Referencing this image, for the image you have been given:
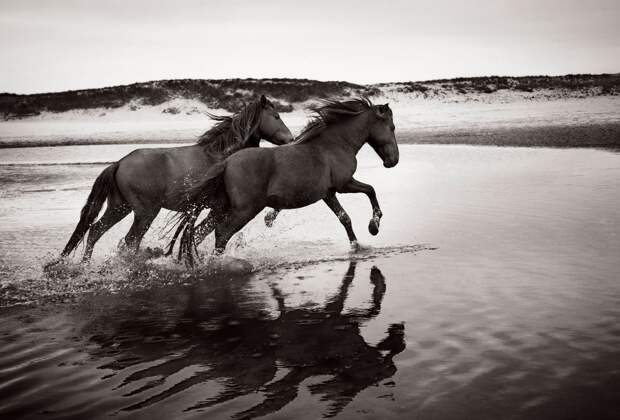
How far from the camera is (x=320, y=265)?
7305 millimetres

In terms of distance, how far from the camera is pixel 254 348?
4547 millimetres

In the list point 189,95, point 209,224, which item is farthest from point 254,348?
point 189,95

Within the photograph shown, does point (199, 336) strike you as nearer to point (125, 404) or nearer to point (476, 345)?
point (125, 404)

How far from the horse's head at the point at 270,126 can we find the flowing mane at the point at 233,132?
0.32 feet

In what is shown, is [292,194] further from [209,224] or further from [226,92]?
[226,92]

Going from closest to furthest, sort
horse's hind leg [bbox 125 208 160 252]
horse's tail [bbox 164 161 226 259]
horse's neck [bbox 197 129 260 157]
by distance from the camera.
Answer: horse's tail [bbox 164 161 226 259], horse's hind leg [bbox 125 208 160 252], horse's neck [bbox 197 129 260 157]

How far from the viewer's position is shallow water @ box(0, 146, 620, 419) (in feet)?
→ 12.0

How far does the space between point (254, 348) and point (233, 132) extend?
4.07 meters

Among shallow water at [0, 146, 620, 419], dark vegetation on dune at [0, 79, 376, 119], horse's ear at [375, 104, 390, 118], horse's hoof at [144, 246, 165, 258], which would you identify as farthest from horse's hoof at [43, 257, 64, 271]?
dark vegetation on dune at [0, 79, 376, 119]

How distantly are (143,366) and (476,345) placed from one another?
6.72 ft

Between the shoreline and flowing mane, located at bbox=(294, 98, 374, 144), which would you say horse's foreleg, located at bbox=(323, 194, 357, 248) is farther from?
the shoreline

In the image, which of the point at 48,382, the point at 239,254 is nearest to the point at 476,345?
the point at 48,382

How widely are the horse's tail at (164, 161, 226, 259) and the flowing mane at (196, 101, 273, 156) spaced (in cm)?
50

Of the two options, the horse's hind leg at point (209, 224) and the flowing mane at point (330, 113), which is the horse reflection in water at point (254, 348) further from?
the flowing mane at point (330, 113)
